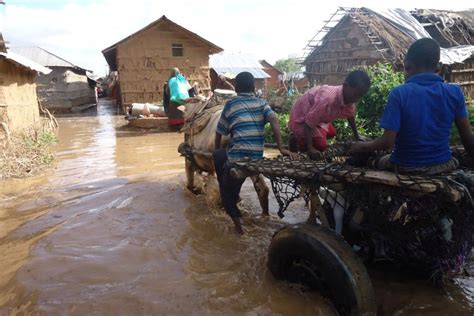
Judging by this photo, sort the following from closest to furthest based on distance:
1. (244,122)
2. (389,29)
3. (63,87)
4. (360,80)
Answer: (360,80), (244,122), (389,29), (63,87)

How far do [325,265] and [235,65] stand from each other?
99.8ft

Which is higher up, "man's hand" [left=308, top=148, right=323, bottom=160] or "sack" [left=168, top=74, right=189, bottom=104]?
"sack" [left=168, top=74, right=189, bottom=104]

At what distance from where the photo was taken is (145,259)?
398cm

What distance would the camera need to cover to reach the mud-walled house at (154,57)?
1731 centimetres

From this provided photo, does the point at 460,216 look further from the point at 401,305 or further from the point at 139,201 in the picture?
the point at 139,201

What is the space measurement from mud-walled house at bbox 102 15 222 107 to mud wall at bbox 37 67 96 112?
8.15 metres

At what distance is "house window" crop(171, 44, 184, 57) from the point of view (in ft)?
58.4

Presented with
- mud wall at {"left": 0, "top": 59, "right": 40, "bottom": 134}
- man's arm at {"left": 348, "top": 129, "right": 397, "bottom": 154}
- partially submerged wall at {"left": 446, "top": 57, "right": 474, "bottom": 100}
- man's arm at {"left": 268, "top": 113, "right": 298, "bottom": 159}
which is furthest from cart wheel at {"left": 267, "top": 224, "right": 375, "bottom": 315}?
partially submerged wall at {"left": 446, "top": 57, "right": 474, "bottom": 100}

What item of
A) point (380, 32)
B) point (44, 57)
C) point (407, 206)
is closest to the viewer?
point (407, 206)

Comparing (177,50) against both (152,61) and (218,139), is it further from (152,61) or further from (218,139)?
(218,139)

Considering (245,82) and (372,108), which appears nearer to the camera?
(245,82)

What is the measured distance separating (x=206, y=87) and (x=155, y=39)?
312 cm

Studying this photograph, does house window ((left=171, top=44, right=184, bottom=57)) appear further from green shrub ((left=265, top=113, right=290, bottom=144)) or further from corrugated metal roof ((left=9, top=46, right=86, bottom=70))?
corrugated metal roof ((left=9, top=46, right=86, bottom=70))

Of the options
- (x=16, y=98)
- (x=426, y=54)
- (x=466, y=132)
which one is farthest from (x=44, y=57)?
(x=466, y=132)
